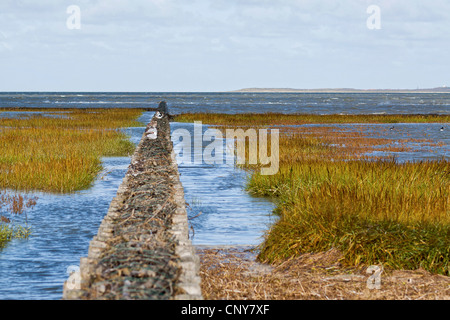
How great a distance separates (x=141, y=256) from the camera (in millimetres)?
6738

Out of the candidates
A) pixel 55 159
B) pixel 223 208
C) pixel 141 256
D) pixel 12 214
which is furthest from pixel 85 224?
pixel 55 159

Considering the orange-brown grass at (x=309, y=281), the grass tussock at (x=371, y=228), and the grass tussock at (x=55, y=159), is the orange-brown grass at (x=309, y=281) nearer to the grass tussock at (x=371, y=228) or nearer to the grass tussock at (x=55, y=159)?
the grass tussock at (x=371, y=228)

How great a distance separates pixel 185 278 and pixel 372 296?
2.27 m

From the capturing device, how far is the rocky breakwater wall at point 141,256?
5.78 m

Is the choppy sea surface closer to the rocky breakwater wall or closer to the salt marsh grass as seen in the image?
the salt marsh grass

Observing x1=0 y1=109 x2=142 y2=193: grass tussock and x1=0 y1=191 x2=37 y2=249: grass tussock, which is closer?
x1=0 y1=191 x2=37 y2=249: grass tussock

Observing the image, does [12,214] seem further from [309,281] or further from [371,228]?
[371,228]

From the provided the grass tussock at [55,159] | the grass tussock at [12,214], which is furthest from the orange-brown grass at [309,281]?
the grass tussock at [55,159]

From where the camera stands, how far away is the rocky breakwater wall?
5.78m

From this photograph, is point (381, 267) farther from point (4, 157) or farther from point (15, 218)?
point (4, 157)

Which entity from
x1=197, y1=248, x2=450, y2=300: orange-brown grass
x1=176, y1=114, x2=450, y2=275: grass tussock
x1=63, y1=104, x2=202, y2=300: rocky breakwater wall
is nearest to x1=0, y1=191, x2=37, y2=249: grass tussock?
x1=63, y1=104, x2=202, y2=300: rocky breakwater wall
